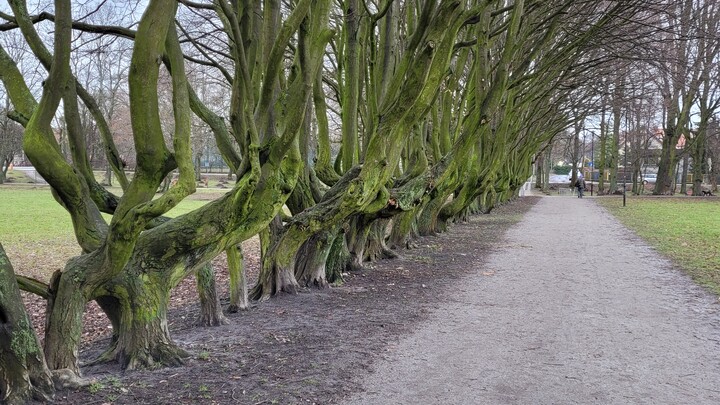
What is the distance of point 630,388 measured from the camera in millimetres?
4719

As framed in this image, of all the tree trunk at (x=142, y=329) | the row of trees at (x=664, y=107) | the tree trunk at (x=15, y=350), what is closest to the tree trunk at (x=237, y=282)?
the tree trunk at (x=142, y=329)

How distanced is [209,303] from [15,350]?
2.72 meters

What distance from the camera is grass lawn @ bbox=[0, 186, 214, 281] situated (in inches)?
489

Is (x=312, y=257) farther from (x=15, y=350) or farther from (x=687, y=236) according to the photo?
(x=687, y=236)

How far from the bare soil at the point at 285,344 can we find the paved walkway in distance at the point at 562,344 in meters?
0.30

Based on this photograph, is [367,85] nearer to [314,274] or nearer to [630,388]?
Result: [314,274]

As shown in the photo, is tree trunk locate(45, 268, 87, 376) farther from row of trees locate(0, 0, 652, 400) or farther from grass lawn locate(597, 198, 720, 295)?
grass lawn locate(597, 198, 720, 295)

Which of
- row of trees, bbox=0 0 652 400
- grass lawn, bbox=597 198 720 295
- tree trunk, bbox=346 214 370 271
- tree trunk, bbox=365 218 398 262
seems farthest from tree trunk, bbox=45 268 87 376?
grass lawn, bbox=597 198 720 295

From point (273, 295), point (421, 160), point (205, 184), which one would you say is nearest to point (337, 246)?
point (273, 295)

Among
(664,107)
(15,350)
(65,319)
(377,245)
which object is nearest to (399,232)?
(377,245)

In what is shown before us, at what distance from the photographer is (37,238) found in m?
16.9

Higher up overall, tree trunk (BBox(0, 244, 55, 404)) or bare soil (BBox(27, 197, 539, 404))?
tree trunk (BBox(0, 244, 55, 404))

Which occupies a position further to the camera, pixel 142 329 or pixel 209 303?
pixel 209 303

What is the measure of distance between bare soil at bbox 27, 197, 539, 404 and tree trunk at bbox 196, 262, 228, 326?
5.2 inches
